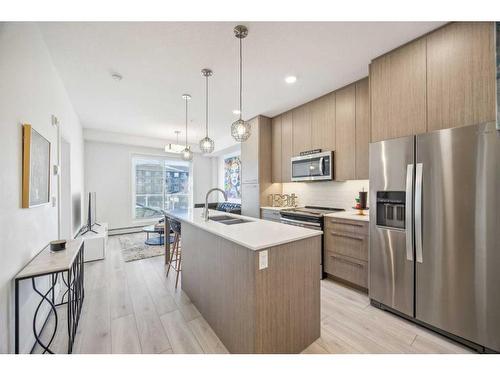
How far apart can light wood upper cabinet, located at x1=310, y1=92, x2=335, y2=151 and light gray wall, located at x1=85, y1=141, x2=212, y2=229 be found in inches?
200

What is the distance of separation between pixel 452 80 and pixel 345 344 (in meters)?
2.38

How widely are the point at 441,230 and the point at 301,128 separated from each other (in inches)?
97.5

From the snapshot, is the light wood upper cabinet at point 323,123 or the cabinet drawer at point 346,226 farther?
the light wood upper cabinet at point 323,123

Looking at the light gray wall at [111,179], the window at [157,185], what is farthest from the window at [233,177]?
the light gray wall at [111,179]

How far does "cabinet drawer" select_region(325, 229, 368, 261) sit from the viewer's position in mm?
2416

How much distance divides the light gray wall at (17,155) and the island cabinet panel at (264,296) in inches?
51.6

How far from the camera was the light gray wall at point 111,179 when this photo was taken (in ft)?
18.2

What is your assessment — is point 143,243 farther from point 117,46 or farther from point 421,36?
point 421,36

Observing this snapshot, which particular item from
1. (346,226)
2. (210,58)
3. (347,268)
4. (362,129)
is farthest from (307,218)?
(210,58)

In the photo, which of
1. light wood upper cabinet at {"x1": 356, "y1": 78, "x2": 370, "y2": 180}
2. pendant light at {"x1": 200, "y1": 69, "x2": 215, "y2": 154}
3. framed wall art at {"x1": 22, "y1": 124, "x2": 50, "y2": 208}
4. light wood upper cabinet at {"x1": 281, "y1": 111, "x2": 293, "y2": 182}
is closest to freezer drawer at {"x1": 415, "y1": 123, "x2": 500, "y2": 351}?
light wood upper cabinet at {"x1": 356, "y1": 78, "x2": 370, "y2": 180}

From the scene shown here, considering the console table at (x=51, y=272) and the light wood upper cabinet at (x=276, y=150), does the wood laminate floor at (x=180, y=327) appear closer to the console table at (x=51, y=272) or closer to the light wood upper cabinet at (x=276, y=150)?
the console table at (x=51, y=272)
